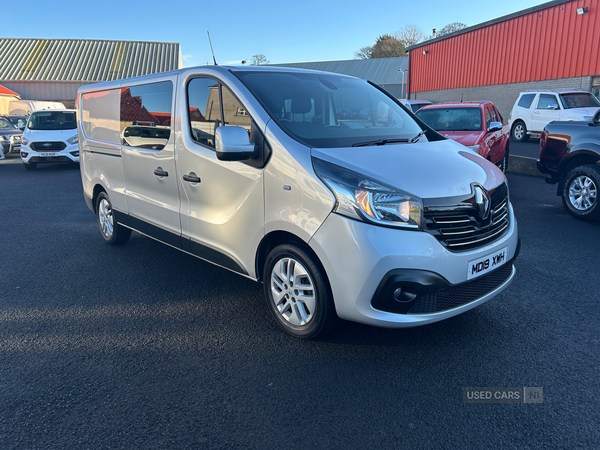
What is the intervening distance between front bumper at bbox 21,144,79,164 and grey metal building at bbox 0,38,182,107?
1188 inches

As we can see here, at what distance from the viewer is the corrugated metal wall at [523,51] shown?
66.4 feet

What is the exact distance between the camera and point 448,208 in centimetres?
293

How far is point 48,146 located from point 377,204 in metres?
13.4

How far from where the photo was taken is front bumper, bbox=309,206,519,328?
276 cm

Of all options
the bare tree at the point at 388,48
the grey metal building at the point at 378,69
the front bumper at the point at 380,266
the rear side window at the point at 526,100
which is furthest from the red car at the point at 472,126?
the bare tree at the point at 388,48

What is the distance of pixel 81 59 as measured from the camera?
149 feet

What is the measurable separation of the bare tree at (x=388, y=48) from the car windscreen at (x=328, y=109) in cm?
6738

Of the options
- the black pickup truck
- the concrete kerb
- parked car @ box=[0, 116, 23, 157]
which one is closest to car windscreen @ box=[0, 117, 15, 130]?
parked car @ box=[0, 116, 23, 157]

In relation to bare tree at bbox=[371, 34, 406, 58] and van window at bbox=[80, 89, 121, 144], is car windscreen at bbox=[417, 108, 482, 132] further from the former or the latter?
bare tree at bbox=[371, 34, 406, 58]

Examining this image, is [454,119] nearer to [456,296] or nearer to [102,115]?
[102,115]

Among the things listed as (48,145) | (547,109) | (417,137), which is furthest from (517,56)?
(417,137)

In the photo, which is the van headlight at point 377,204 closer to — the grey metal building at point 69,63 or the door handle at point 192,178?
the door handle at point 192,178

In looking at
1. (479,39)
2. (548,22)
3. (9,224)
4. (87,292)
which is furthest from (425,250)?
(479,39)

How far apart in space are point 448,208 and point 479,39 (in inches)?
1051
